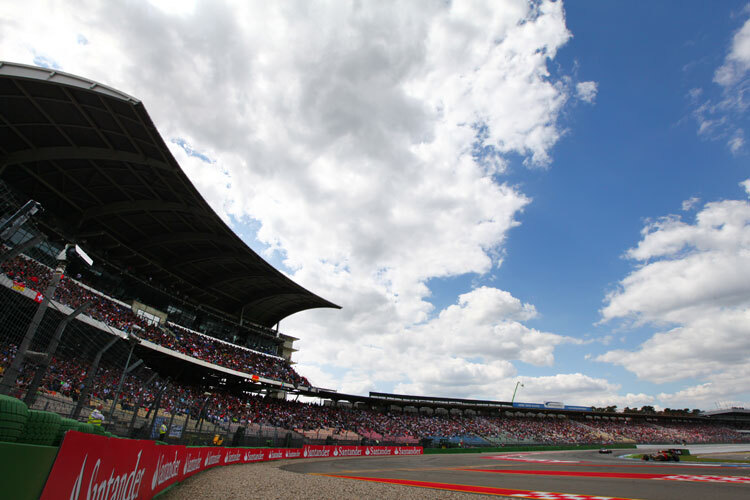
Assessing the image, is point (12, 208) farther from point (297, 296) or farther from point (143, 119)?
point (297, 296)

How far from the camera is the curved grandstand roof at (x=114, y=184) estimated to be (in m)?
16.7

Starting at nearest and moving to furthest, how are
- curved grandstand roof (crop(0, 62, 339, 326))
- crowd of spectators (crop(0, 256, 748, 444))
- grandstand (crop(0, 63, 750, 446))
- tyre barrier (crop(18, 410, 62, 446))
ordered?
1. tyre barrier (crop(18, 410, 62, 446))
2. grandstand (crop(0, 63, 750, 446))
3. crowd of spectators (crop(0, 256, 748, 444))
4. curved grandstand roof (crop(0, 62, 339, 326))

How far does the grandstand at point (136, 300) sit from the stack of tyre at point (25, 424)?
5939mm

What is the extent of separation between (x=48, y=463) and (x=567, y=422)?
278 feet

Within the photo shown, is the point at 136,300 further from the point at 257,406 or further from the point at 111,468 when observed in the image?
the point at 111,468

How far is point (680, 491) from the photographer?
1083cm

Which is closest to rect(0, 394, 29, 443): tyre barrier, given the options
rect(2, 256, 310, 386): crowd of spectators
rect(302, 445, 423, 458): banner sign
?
rect(2, 256, 310, 386): crowd of spectators

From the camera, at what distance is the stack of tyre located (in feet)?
7.30

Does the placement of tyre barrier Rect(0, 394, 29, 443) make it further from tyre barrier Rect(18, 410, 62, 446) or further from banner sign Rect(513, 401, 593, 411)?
banner sign Rect(513, 401, 593, 411)

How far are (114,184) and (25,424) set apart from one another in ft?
85.1

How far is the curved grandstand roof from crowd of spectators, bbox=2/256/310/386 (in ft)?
14.2

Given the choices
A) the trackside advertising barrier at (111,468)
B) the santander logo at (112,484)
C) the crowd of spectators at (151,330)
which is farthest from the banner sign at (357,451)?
the santander logo at (112,484)

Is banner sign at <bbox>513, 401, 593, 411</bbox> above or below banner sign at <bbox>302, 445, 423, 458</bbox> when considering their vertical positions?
above

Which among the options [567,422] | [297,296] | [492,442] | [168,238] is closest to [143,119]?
[168,238]
